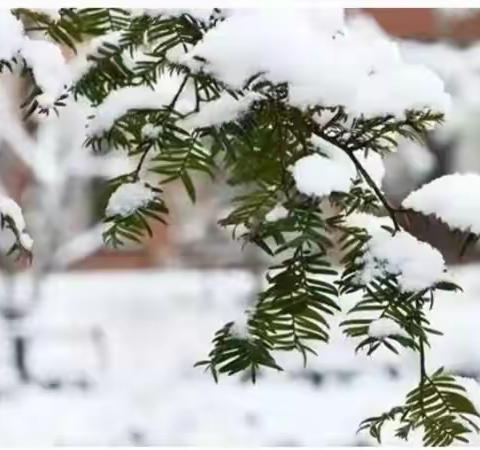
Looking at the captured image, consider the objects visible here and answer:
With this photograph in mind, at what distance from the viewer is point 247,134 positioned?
470 mm

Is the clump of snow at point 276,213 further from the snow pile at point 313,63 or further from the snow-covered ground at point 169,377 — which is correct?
the snow-covered ground at point 169,377

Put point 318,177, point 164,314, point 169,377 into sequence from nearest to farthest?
point 318,177
point 169,377
point 164,314

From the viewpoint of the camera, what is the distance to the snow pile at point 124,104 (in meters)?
0.49

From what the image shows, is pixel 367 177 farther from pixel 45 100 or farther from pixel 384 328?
pixel 45 100

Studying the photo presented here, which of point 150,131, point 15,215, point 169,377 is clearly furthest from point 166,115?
point 169,377

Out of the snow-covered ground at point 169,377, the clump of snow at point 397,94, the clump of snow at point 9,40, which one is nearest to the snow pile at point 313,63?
the clump of snow at point 397,94

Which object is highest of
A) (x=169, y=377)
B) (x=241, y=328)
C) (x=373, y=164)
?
(x=373, y=164)

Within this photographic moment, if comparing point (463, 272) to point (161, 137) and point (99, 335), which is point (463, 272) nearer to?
point (161, 137)

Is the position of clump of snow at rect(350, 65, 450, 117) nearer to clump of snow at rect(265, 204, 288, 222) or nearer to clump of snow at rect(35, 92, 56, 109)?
clump of snow at rect(265, 204, 288, 222)

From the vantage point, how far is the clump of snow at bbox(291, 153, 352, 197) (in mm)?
441

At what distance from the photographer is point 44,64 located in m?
0.49

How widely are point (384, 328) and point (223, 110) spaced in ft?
0.54

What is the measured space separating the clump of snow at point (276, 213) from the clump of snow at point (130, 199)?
73mm

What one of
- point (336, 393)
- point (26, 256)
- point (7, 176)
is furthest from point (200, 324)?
point (26, 256)
